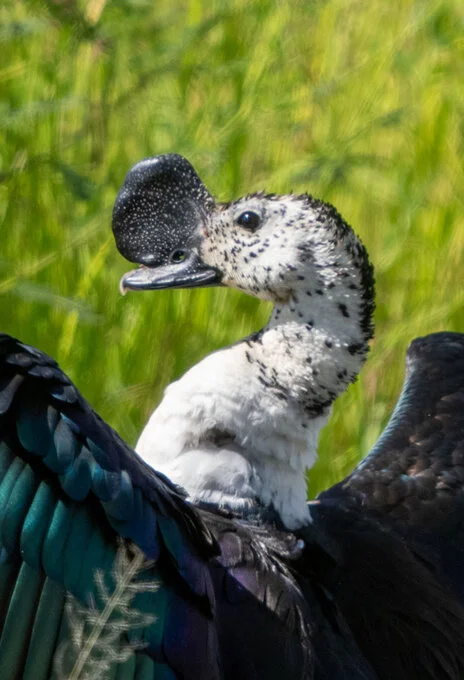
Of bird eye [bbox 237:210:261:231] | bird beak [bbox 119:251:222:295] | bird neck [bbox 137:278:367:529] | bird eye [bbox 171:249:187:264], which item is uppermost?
bird eye [bbox 237:210:261:231]

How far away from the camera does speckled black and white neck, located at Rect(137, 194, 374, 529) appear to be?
7.14 feet

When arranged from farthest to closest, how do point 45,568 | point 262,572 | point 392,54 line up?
point 392,54 → point 262,572 → point 45,568

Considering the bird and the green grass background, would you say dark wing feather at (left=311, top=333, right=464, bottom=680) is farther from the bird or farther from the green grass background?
the green grass background

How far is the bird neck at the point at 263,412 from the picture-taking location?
85.5 inches

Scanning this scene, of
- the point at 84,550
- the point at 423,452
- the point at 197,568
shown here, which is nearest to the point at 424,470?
the point at 423,452

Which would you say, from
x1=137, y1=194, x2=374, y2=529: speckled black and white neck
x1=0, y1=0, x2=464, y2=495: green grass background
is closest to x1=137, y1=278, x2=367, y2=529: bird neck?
x1=137, y1=194, x2=374, y2=529: speckled black and white neck

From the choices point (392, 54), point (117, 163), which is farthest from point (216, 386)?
point (392, 54)

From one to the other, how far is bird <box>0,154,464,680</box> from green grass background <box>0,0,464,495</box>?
651mm

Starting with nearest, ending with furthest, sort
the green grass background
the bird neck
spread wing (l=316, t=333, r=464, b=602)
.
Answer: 1. the bird neck
2. spread wing (l=316, t=333, r=464, b=602)
3. the green grass background

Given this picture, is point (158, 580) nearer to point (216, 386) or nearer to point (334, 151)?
point (216, 386)

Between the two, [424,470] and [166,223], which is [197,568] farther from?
[424,470]

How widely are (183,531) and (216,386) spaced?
338 millimetres

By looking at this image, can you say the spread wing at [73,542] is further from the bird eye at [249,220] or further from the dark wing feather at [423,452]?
the dark wing feather at [423,452]

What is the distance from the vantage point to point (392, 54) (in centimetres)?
379
